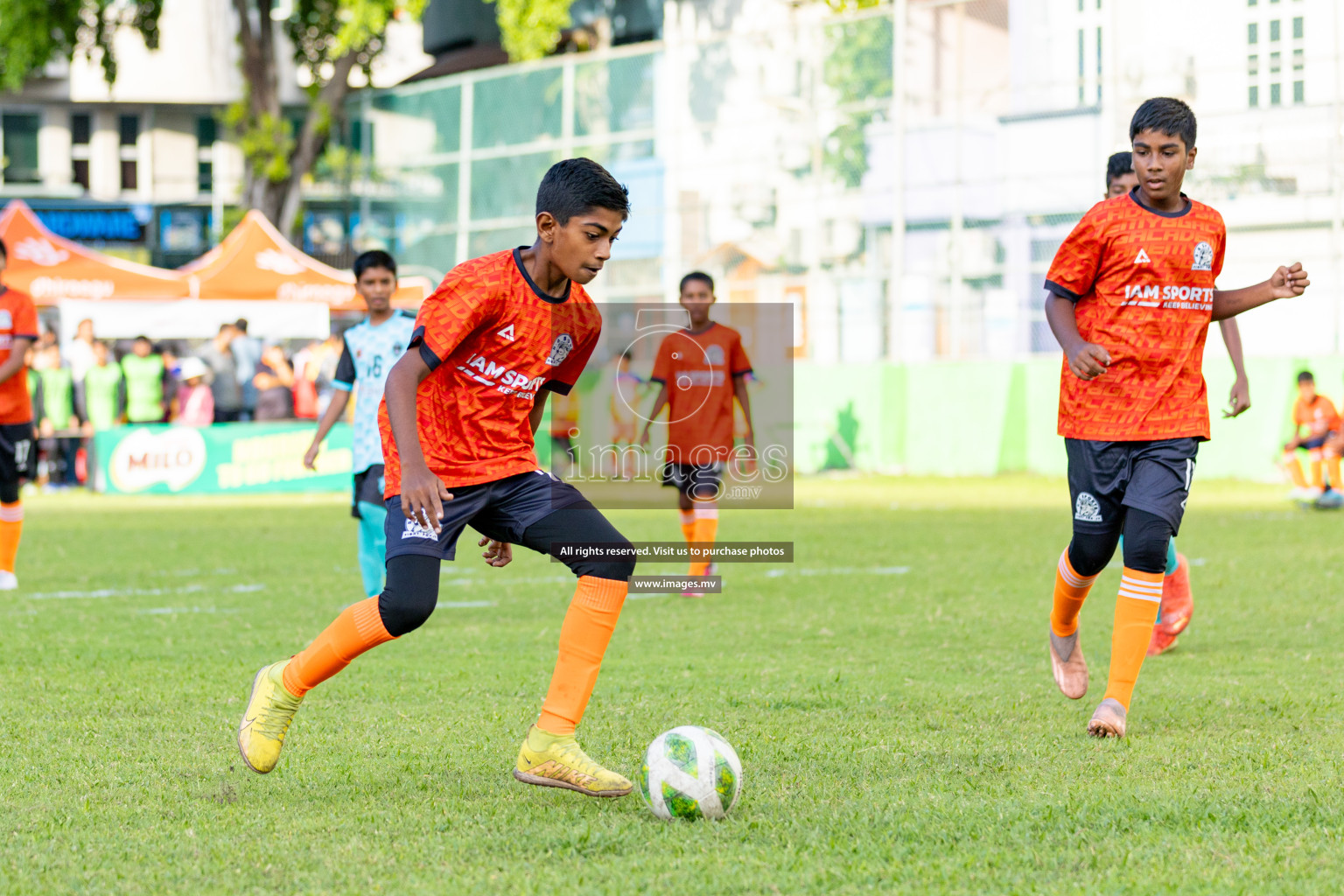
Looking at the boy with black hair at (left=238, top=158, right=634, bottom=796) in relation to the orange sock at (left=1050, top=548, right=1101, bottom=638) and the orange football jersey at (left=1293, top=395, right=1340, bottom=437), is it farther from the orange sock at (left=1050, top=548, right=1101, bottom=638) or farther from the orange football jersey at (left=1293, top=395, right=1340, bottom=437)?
the orange football jersey at (left=1293, top=395, right=1340, bottom=437)

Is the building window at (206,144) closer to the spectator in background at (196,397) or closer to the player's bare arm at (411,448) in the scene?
the spectator in background at (196,397)

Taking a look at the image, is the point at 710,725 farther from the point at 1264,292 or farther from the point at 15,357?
the point at 15,357

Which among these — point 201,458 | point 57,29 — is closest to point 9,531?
point 201,458

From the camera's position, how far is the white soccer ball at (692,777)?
4289 millimetres

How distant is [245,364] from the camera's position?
23.0 meters

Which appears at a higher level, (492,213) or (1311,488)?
(492,213)

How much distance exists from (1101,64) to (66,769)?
23.9m

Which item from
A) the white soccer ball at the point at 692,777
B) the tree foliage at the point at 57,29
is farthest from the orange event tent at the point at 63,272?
the white soccer ball at the point at 692,777

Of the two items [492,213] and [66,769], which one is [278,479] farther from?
[66,769]

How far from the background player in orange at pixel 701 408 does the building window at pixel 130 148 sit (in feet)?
127

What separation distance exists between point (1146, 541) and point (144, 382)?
18.7m

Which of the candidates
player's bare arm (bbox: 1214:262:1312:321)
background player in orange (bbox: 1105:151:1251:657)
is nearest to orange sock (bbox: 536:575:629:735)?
player's bare arm (bbox: 1214:262:1312:321)

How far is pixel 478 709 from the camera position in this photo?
19.9ft

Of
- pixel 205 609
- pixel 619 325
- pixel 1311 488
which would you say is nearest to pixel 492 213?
pixel 619 325
